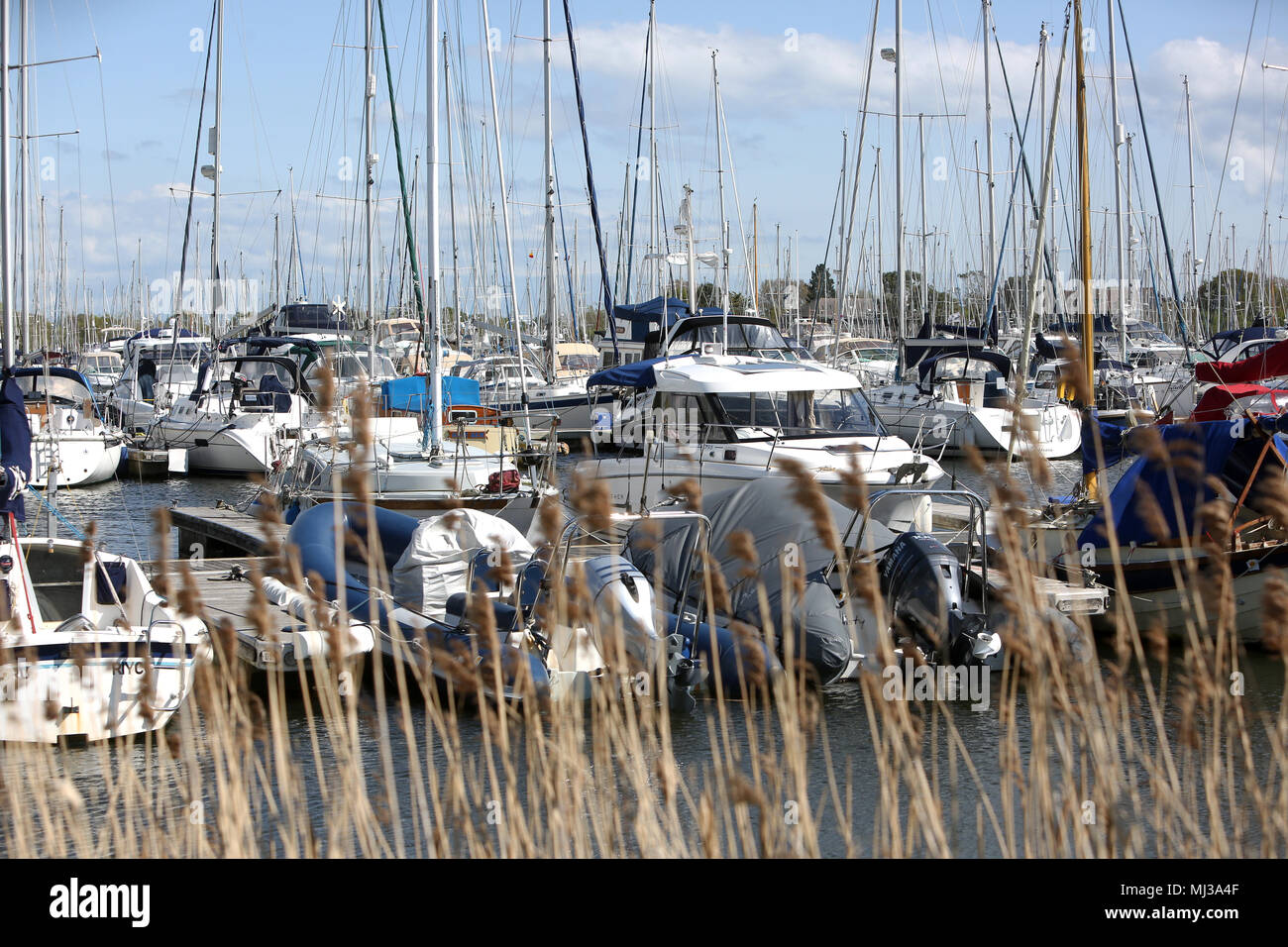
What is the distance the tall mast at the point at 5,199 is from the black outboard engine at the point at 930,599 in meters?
13.7

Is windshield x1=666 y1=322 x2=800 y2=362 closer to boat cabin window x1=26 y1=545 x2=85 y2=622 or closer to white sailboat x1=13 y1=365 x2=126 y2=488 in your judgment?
white sailboat x1=13 y1=365 x2=126 y2=488

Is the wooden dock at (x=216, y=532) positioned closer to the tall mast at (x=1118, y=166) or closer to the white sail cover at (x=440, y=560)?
the white sail cover at (x=440, y=560)

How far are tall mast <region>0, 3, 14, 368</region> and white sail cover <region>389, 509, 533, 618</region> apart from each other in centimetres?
1041

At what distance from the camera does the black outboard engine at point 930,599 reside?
32.1 feet

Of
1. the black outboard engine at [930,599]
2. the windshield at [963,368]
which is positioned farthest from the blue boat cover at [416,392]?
the black outboard engine at [930,599]

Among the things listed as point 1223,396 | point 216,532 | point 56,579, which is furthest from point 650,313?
point 56,579

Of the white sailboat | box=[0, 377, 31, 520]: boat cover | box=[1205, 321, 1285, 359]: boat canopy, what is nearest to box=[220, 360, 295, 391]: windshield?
the white sailboat

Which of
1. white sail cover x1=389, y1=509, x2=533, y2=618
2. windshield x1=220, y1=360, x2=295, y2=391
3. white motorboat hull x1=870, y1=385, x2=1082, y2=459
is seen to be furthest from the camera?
windshield x1=220, y1=360, x2=295, y2=391

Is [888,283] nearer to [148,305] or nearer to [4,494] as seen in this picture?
[148,305]

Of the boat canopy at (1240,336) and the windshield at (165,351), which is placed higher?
the windshield at (165,351)

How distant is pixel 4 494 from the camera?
1092 cm

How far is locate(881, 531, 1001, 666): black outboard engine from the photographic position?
978 cm
